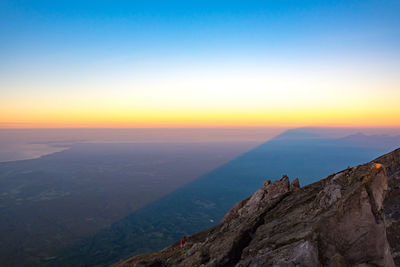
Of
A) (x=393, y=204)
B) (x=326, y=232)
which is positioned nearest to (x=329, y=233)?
(x=326, y=232)

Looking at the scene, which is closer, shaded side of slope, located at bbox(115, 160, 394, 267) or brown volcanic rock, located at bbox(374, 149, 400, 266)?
shaded side of slope, located at bbox(115, 160, 394, 267)

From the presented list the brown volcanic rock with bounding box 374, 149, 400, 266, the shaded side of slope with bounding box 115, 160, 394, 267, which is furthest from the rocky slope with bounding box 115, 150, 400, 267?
the brown volcanic rock with bounding box 374, 149, 400, 266

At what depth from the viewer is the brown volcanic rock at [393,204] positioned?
20.0 m

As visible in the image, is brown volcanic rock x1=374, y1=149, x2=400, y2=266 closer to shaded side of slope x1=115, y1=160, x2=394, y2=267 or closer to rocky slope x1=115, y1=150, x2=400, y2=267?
rocky slope x1=115, y1=150, x2=400, y2=267

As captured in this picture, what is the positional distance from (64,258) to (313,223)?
410 feet

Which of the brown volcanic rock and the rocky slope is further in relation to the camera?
the brown volcanic rock

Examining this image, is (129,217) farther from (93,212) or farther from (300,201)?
(300,201)

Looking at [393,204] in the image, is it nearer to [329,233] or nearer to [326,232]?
[329,233]

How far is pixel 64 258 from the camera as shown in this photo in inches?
4067

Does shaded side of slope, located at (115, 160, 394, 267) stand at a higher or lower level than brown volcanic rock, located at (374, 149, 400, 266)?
higher

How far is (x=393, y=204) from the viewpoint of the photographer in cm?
2342

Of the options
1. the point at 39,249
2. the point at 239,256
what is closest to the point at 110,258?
the point at 39,249

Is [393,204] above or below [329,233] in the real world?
below

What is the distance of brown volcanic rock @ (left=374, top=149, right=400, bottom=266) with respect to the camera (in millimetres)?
19983
